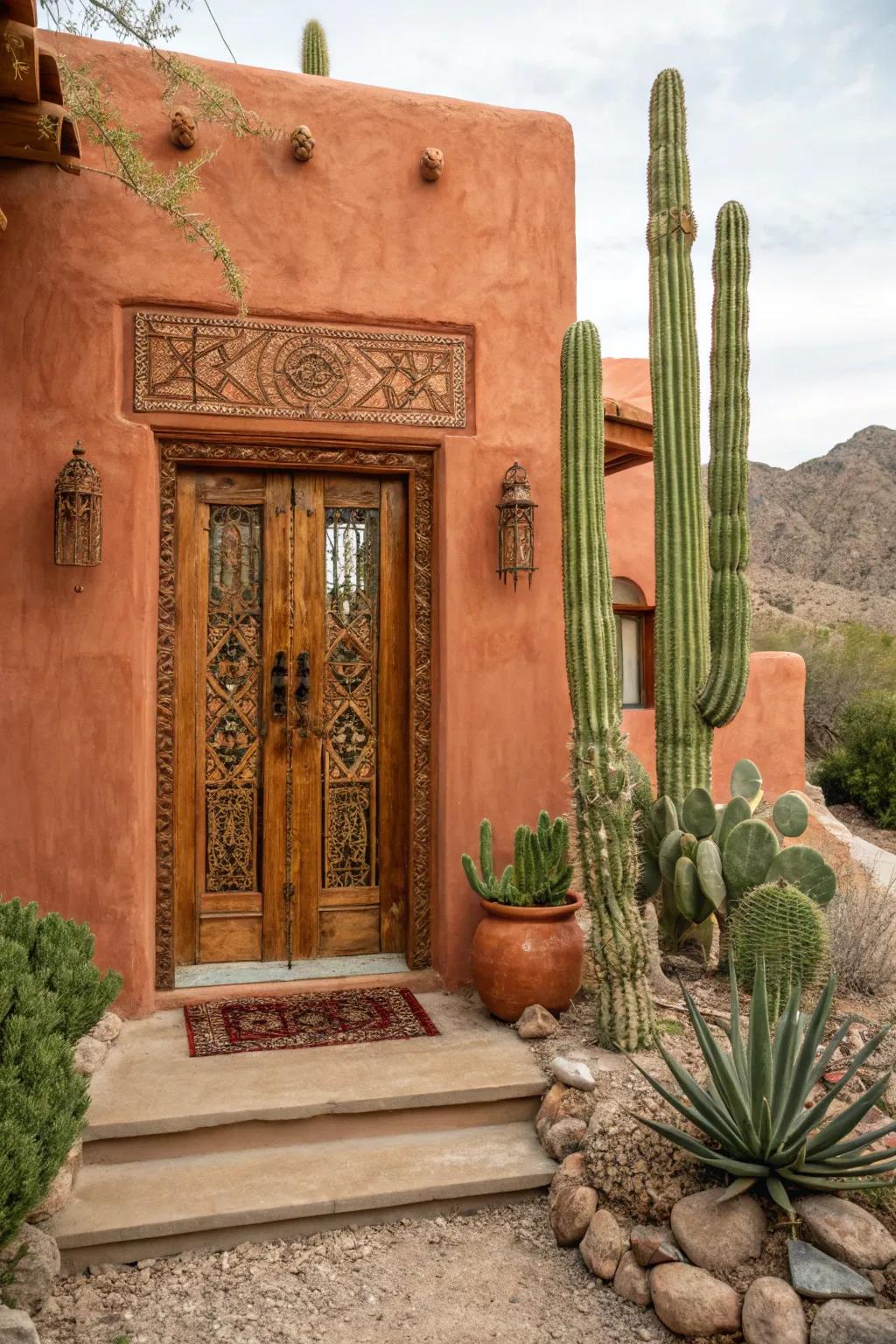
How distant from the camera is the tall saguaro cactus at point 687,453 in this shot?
17.8 ft

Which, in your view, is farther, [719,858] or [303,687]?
[303,687]

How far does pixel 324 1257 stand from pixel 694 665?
3.39 m

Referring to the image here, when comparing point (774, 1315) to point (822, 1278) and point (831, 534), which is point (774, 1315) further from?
point (831, 534)

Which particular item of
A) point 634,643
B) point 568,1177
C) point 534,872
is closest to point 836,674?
point 634,643

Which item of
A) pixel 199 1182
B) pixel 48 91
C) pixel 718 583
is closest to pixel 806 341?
pixel 718 583

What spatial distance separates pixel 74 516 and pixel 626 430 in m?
4.46

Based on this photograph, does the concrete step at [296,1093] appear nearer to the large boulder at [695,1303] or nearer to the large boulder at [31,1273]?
the large boulder at [31,1273]

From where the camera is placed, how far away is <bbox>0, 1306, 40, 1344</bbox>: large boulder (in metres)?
2.58

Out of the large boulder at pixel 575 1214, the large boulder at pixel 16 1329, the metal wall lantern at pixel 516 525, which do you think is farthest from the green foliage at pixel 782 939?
the large boulder at pixel 16 1329

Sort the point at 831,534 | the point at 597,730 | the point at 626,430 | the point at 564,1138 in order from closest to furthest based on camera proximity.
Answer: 1. the point at 564,1138
2. the point at 597,730
3. the point at 626,430
4. the point at 831,534

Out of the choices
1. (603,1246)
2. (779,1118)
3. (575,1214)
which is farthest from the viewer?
(575,1214)

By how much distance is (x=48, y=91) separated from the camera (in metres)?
4.09

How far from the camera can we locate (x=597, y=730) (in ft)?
14.1

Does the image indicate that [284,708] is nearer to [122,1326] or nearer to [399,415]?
[399,415]
